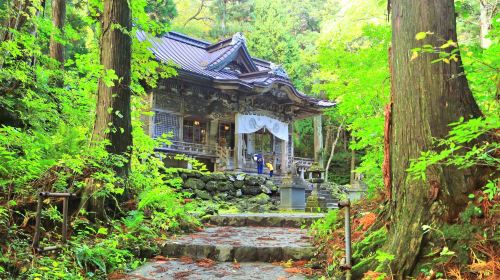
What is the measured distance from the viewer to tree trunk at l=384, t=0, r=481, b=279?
2.86m

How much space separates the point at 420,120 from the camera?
10.1ft

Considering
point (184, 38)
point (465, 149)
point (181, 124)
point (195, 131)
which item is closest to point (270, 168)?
point (195, 131)

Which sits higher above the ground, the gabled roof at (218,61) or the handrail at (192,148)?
the gabled roof at (218,61)

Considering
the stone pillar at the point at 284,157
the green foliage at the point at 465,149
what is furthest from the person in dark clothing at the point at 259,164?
the green foliage at the point at 465,149

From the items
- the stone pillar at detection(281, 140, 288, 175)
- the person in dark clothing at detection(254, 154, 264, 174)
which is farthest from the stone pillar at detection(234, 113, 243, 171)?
the stone pillar at detection(281, 140, 288, 175)

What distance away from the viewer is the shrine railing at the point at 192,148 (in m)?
17.4

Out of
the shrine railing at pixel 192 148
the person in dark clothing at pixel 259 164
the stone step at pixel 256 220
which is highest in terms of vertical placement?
the shrine railing at pixel 192 148

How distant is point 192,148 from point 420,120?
52.4ft

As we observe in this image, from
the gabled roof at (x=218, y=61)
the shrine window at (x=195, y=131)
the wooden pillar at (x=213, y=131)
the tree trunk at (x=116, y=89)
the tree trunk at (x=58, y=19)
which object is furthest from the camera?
the wooden pillar at (x=213, y=131)

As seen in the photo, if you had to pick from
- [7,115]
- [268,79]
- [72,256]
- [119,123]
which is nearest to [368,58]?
[119,123]

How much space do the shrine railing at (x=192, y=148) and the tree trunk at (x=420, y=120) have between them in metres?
14.6

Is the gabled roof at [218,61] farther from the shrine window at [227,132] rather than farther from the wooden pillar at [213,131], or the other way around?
the shrine window at [227,132]

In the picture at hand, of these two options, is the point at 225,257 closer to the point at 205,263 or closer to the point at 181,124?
the point at 205,263

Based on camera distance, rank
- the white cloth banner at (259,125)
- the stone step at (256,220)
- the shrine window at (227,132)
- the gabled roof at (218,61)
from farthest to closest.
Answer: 1. the shrine window at (227,132)
2. the white cloth banner at (259,125)
3. the gabled roof at (218,61)
4. the stone step at (256,220)
